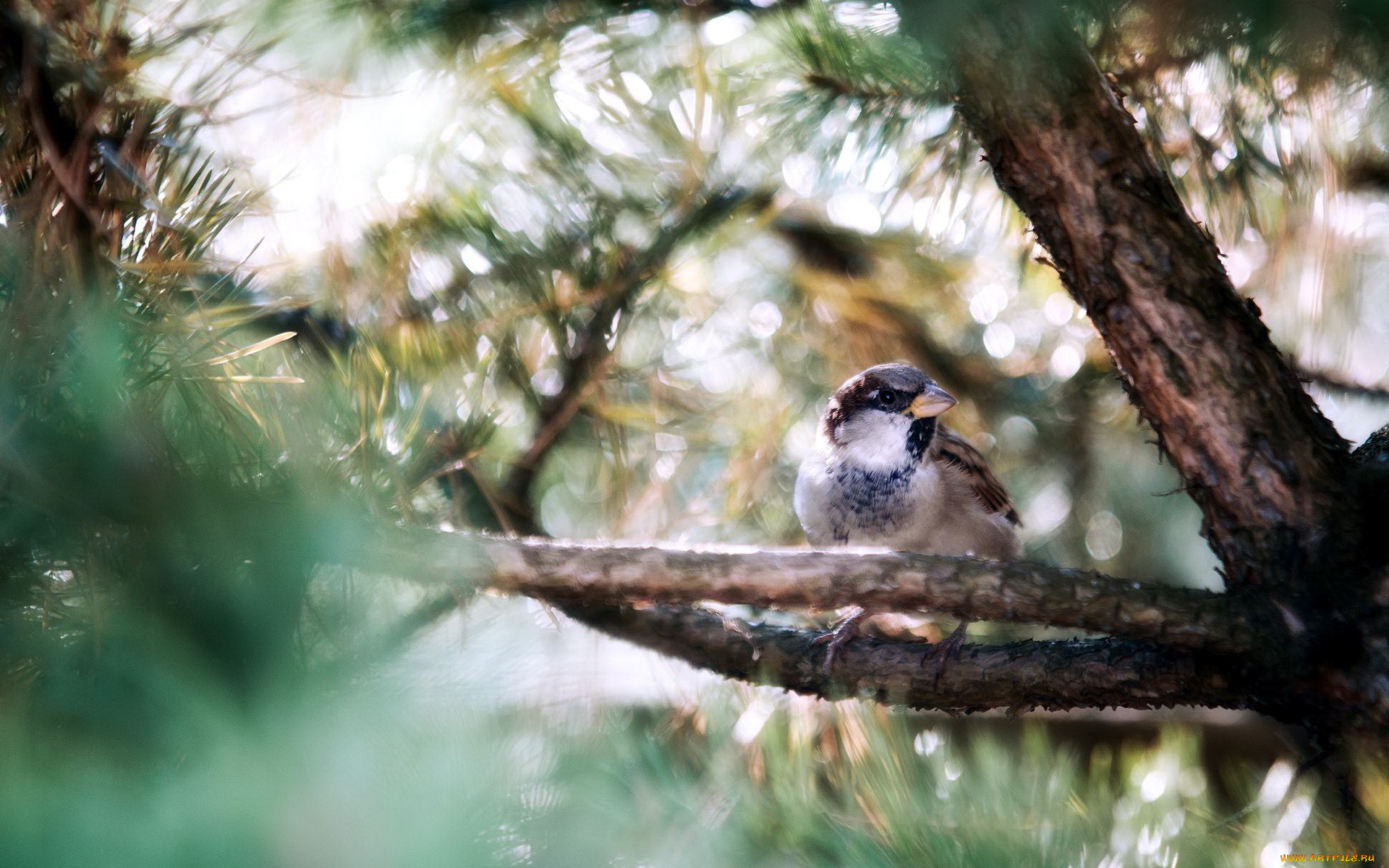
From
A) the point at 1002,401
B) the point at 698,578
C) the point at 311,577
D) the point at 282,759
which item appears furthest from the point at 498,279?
the point at 1002,401

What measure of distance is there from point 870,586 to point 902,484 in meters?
1.42

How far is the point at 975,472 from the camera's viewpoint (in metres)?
2.89

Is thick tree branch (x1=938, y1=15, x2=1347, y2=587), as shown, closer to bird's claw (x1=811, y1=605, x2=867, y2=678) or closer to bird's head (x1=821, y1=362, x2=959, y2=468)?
bird's claw (x1=811, y1=605, x2=867, y2=678)

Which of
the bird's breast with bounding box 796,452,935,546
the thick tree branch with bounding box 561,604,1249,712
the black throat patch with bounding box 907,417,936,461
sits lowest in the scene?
the thick tree branch with bounding box 561,604,1249,712

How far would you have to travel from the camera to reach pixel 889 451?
114 inches

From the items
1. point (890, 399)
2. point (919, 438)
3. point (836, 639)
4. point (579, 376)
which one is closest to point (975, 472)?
point (919, 438)

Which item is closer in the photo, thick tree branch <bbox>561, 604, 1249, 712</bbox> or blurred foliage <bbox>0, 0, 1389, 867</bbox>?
blurred foliage <bbox>0, 0, 1389, 867</bbox>

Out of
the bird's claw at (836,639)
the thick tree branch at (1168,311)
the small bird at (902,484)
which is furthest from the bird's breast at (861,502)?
the thick tree branch at (1168,311)

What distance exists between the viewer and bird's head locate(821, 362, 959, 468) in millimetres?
2859

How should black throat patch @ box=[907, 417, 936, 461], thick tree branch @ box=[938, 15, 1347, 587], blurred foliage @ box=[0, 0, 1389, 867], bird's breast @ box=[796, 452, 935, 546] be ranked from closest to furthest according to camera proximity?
blurred foliage @ box=[0, 0, 1389, 867], thick tree branch @ box=[938, 15, 1347, 587], bird's breast @ box=[796, 452, 935, 546], black throat patch @ box=[907, 417, 936, 461]

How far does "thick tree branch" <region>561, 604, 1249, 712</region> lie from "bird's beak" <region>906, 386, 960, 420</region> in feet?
2.83

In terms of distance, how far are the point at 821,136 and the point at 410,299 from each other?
84 centimetres

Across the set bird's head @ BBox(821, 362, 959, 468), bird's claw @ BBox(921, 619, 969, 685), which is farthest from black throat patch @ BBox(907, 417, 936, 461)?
bird's claw @ BBox(921, 619, 969, 685)

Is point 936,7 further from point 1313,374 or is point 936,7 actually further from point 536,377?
point 1313,374
